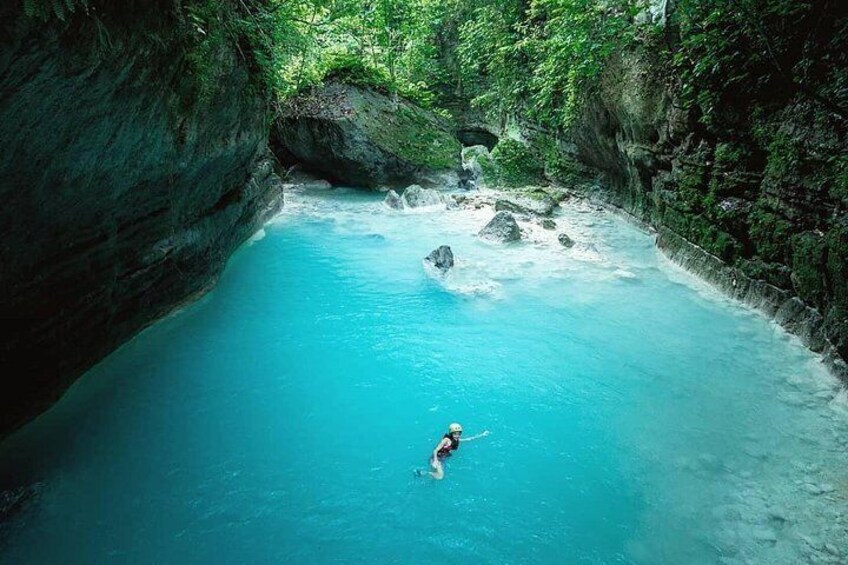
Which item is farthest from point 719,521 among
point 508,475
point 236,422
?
point 236,422

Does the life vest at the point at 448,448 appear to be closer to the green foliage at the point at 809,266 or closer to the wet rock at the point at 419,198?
the green foliage at the point at 809,266

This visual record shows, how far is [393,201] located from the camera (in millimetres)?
15445

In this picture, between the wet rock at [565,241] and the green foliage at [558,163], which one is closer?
the wet rock at [565,241]

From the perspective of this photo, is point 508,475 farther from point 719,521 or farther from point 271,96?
point 271,96

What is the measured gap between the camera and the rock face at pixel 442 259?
10.2 m

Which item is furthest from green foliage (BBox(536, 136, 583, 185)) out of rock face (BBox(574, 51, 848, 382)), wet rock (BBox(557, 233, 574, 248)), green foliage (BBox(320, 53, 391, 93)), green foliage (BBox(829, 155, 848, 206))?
green foliage (BBox(829, 155, 848, 206))

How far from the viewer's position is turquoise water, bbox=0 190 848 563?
4.32m

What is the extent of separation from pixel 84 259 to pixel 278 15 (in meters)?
5.39

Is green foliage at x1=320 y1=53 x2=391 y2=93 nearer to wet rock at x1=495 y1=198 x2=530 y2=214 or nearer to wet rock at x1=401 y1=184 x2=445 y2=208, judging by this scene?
wet rock at x1=401 y1=184 x2=445 y2=208

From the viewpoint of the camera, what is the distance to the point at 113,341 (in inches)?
266

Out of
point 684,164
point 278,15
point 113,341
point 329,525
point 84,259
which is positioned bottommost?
point 329,525

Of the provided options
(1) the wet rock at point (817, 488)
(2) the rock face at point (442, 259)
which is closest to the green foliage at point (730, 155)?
(2) the rock face at point (442, 259)

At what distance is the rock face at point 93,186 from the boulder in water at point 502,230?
6320 millimetres

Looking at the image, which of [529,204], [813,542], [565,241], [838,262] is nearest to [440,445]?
[813,542]
